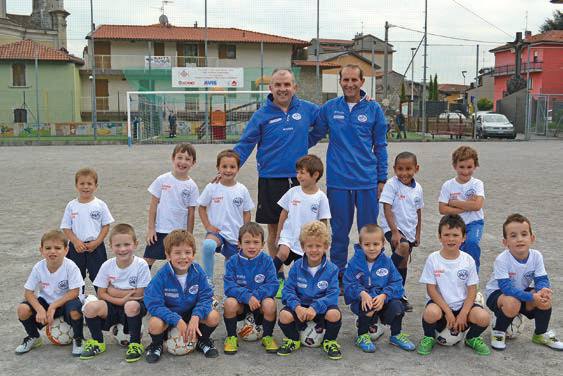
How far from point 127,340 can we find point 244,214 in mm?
1474

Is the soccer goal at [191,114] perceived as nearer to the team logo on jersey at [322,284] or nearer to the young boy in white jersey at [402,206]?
the young boy in white jersey at [402,206]

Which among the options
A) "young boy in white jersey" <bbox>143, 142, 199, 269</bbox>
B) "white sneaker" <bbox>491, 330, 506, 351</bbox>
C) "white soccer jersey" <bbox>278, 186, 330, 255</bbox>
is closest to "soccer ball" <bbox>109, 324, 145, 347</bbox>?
"young boy in white jersey" <bbox>143, 142, 199, 269</bbox>

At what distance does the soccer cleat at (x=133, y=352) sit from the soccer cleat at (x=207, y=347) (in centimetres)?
37

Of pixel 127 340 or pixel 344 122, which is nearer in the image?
pixel 127 340

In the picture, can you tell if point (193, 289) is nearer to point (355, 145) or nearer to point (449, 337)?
point (449, 337)

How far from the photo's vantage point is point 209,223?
4.87m

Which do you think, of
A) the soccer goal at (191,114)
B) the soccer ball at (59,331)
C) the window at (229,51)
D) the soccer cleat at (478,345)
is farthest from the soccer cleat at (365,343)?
the window at (229,51)

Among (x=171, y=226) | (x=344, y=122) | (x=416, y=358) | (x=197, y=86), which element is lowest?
(x=416, y=358)

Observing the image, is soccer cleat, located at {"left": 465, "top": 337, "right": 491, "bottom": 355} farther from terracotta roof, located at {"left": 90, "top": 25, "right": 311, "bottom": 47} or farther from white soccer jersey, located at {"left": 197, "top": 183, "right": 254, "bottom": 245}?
terracotta roof, located at {"left": 90, "top": 25, "right": 311, "bottom": 47}

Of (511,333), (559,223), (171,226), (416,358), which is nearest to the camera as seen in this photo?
(416,358)

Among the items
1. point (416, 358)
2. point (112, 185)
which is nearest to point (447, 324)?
point (416, 358)

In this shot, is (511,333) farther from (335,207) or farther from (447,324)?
(335,207)

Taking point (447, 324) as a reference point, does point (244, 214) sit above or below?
above

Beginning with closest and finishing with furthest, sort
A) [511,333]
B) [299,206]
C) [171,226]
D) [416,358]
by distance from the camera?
[416,358], [511,333], [299,206], [171,226]
